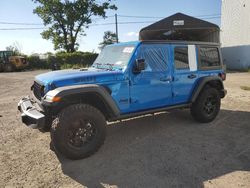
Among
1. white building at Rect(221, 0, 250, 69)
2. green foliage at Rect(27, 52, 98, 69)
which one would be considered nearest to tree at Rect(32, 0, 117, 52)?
green foliage at Rect(27, 52, 98, 69)

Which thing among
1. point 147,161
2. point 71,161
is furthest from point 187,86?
point 71,161

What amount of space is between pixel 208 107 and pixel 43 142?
395cm

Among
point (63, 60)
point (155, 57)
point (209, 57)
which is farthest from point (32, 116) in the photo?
point (63, 60)

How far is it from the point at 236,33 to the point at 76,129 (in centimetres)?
2369

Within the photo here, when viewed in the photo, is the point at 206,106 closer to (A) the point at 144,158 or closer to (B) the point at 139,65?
(B) the point at 139,65

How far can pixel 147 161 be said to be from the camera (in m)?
4.07

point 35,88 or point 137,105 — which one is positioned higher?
point 35,88

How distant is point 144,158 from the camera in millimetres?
4188

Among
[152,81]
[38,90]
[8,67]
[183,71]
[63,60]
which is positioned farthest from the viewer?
[63,60]

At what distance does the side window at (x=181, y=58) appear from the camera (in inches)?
213

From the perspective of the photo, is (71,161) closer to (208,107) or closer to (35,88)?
(35,88)

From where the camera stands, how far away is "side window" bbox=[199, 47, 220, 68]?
5898mm

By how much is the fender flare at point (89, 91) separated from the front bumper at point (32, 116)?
0.29m

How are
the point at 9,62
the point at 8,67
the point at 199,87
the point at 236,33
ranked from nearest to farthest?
the point at 199,87 < the point at 236,33 < the point at 8,67 < the point at 9,62
